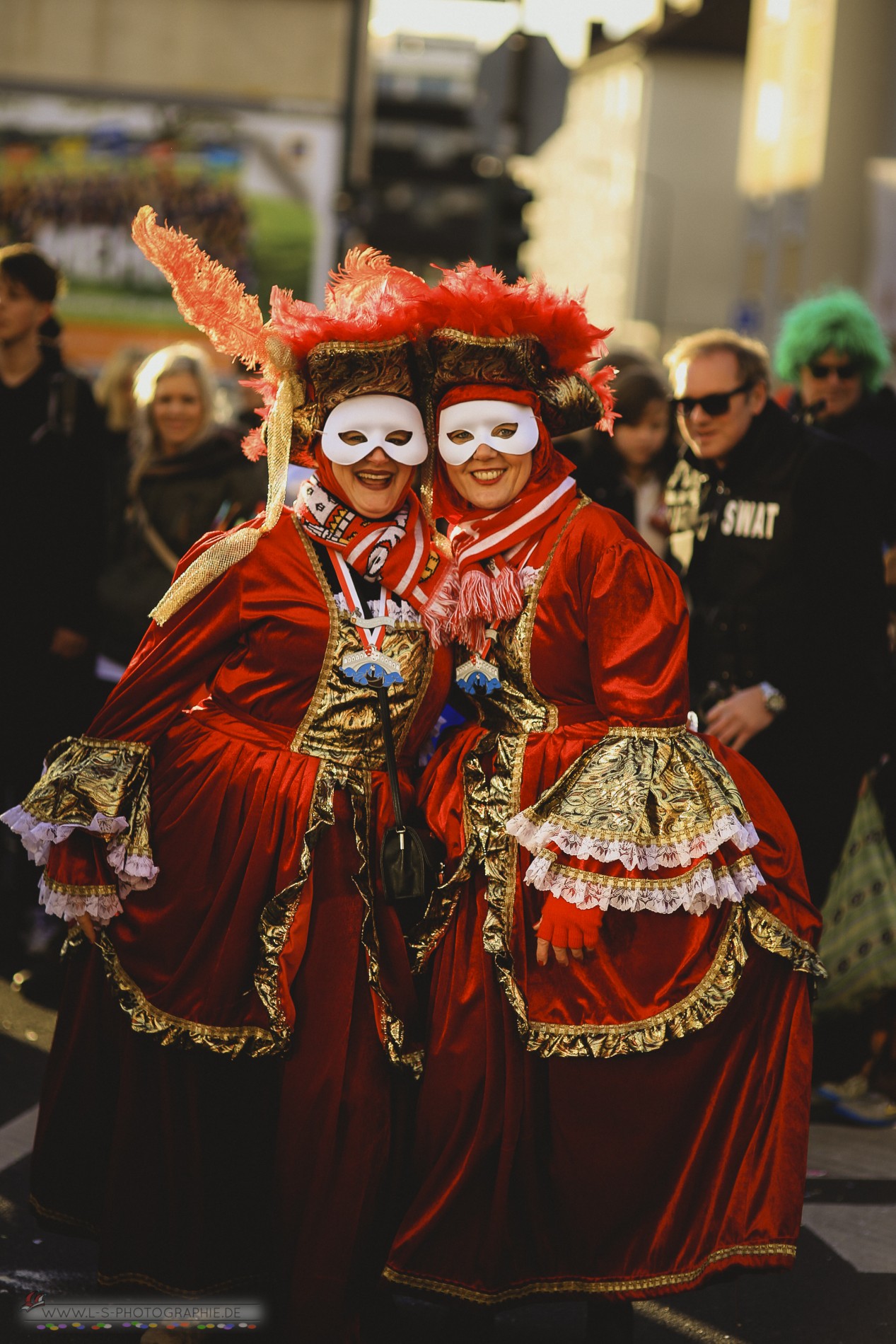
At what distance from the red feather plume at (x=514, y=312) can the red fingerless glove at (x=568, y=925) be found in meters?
1.14

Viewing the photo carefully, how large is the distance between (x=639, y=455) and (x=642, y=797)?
10.4 feet

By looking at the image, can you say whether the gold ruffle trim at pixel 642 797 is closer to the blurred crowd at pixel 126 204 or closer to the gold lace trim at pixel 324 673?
the gold lace trim at pixel 324 673

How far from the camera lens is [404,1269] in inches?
125

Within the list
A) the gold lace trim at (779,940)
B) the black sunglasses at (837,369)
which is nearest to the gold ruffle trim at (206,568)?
the gold lace trim at (779,940)

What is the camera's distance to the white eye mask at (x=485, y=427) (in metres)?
3.33

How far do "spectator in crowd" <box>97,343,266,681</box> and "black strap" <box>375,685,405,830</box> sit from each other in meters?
2.46

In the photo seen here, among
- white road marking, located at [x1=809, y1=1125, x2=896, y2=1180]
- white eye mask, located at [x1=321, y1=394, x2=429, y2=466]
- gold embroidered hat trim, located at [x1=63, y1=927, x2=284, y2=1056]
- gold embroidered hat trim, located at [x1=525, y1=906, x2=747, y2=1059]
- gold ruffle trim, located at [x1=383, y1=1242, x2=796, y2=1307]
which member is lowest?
white road marking, located at [x1=809, y1=1125, x2=896, y2=1180]

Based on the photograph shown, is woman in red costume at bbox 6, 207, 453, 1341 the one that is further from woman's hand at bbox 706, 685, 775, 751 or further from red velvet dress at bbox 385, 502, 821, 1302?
woman's hand at bbox 706, 685, 775, 751

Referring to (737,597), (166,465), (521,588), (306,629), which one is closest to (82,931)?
(306,629)

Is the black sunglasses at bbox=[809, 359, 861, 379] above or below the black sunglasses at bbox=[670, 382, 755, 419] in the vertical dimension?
above

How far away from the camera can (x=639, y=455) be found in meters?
6.09

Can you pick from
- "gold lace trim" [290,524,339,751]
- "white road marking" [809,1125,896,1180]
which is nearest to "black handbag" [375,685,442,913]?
"gold lace trim" [290,524,339,751]

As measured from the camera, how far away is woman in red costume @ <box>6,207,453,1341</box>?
324 cm

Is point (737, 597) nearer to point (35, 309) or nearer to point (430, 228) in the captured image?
point (35, 309)
